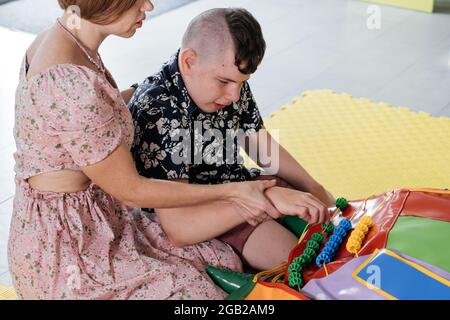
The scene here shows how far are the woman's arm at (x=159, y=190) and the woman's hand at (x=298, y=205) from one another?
0.07 feet

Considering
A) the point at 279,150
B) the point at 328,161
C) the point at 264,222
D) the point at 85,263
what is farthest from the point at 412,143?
the point at 85,263

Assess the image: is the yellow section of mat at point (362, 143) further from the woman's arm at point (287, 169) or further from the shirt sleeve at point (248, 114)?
the shirt sleeve at point (248, 114)

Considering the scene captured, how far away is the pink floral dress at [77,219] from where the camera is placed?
1.44 meters

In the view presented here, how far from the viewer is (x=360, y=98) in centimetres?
331

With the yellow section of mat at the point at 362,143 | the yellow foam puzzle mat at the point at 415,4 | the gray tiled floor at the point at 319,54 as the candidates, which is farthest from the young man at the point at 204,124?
the yellow foam puzzle mat at the point at 415,4

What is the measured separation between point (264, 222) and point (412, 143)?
128 cm

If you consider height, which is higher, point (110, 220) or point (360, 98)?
point (110, 220)

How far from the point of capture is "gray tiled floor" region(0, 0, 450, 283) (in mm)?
3354

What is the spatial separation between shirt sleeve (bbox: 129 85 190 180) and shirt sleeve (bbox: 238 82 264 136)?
0.29 meters

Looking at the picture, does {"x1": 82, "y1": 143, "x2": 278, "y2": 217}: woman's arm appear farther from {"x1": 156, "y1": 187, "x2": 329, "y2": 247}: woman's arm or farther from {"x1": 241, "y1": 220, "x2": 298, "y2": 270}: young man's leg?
{"x1": 241, "y1": 220, "x2": 298, "y2": 270}: young man's leg

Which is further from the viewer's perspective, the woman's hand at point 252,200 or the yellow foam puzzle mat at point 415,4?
the yellow foam puzzle mat at point 415,4

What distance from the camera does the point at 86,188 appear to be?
1603 mm

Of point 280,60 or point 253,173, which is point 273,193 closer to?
point 253,173
